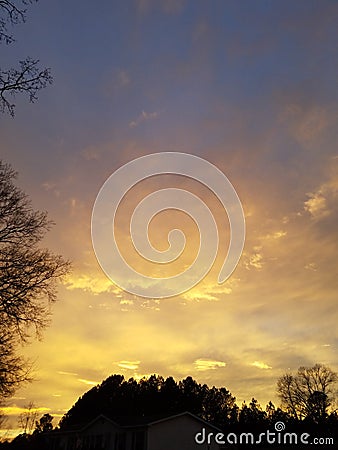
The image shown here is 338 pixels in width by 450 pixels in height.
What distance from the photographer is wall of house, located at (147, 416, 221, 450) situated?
30688 millimetres

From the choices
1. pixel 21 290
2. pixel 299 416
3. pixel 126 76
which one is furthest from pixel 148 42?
pixel 299 416

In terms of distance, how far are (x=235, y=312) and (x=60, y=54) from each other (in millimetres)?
18587

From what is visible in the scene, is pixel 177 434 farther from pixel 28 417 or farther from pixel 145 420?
pixel 28 417

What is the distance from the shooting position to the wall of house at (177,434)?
30688mm

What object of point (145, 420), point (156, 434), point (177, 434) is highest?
point (145, 420)

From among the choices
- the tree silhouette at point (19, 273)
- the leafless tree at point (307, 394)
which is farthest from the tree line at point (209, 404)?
the tree silhouette at point (19, 273)

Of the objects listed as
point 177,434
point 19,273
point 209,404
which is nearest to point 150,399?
point 209,404

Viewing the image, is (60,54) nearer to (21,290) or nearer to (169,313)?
(21,290)

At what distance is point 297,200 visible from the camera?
2170cm

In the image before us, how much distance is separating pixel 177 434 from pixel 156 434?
6.45 ft

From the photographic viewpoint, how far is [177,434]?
31875 mm

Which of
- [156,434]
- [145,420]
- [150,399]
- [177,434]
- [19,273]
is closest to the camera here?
[19,273]

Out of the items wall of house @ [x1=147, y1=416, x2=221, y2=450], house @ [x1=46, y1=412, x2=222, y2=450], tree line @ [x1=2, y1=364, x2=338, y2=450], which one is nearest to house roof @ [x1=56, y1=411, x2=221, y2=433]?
house @ [x1=46, y1=412, x2=222, y2=450]

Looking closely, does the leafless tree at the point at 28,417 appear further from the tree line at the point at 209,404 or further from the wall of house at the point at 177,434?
the wall of house at the point at 177,434
